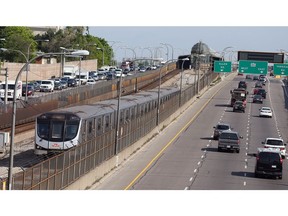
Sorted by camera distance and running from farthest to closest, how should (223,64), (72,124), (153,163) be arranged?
(223,64) → (153,163) → (72,124)

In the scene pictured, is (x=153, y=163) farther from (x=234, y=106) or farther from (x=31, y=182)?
(x=234, y=106)

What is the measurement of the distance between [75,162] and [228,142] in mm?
23933

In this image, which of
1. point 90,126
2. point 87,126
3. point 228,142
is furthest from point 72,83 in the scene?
point 87,126

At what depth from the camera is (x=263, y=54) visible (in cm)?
9581

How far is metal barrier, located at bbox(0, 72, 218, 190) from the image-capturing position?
30.9m

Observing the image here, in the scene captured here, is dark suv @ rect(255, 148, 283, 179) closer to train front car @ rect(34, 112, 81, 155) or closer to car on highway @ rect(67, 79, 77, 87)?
train front car @ rect(34, 112, 81, 155)

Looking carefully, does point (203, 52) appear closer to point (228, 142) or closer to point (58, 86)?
point (58, 86)

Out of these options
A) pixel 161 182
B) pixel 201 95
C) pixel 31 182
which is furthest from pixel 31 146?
pixel 201 95

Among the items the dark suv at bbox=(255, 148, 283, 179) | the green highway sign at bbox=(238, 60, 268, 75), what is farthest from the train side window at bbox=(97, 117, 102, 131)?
the green highway sign at bbox=(238, 60, 268, 75)

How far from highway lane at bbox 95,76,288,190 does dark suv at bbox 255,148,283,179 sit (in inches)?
19.8

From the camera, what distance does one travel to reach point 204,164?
52.3 meters

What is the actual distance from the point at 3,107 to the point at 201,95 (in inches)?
2597

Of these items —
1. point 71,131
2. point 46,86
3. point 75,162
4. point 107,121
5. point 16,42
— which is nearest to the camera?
point 75,162

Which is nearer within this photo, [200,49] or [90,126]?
[90,126]
